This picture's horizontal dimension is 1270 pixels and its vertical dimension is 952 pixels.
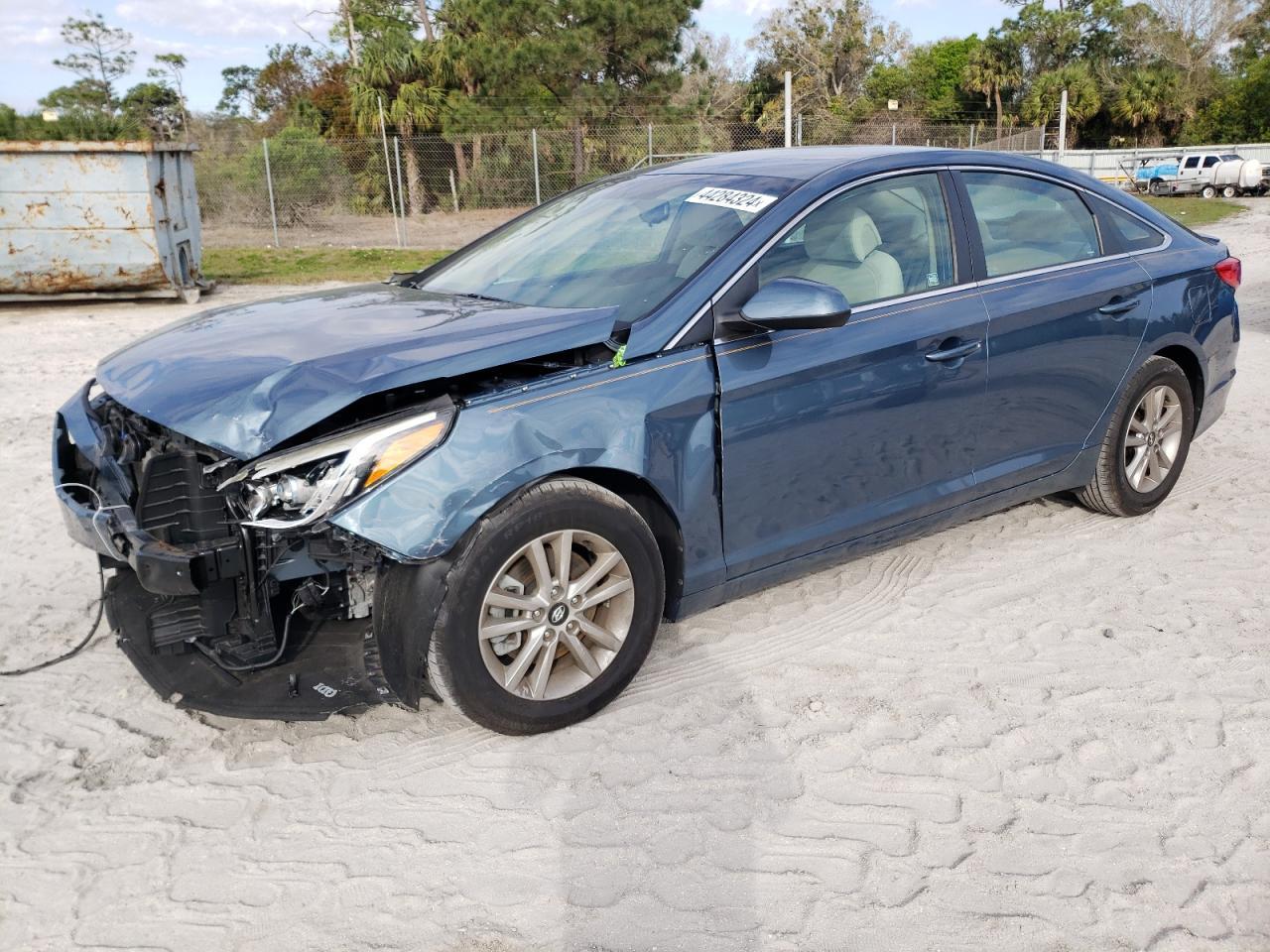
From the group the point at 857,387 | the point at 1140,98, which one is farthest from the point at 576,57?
the point at 1140,98

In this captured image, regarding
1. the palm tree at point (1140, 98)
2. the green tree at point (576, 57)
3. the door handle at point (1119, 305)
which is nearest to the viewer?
the door handle at point (1119, 305)

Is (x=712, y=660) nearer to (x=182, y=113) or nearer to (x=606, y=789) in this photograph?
(x=606, y=789)

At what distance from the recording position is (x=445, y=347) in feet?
10.4

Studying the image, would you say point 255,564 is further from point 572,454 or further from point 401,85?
point 401,85

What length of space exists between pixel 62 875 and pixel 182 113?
116 ft

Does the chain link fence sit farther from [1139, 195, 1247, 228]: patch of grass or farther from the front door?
the front door

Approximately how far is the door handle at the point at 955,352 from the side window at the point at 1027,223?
0.35 meters

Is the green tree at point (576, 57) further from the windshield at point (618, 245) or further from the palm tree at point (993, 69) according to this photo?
the palm tree at point (993, 69)

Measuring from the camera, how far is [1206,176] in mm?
33406

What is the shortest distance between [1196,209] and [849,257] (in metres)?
28.8

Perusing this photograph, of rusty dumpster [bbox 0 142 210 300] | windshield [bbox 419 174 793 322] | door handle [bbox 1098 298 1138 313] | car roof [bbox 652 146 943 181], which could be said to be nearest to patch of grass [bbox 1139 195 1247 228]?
rusty dumpster [bbox 0 142 210 300]

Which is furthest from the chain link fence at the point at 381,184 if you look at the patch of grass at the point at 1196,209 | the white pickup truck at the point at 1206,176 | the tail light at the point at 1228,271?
the tail light at the point at 1228,271

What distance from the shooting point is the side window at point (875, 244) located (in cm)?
379

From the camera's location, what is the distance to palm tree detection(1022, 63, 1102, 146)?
4494cm
